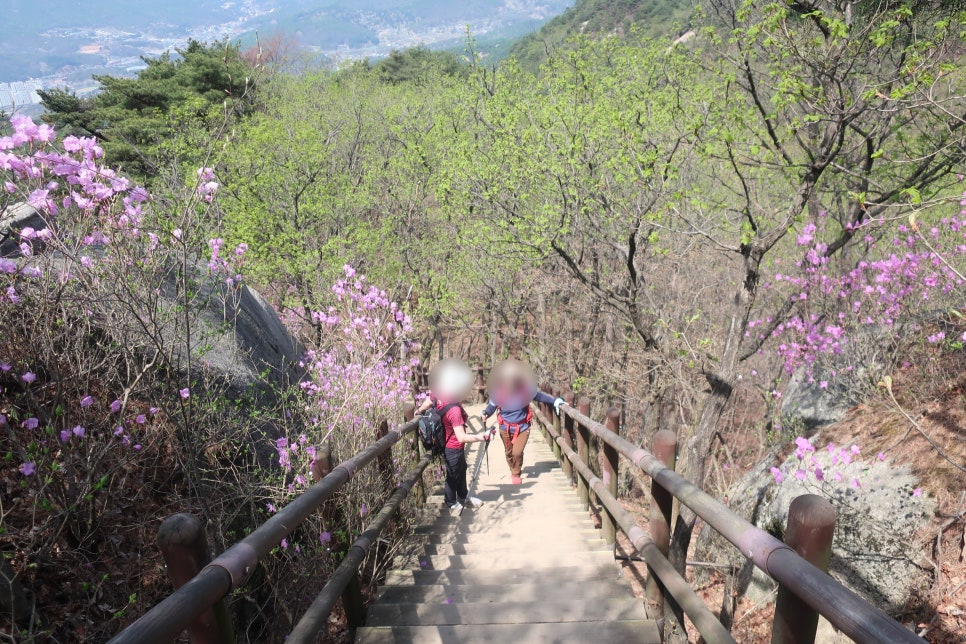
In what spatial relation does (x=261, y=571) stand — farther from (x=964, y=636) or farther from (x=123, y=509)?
(x=964, y=636)

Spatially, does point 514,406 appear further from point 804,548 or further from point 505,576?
point 804,548

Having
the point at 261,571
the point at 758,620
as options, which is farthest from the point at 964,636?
the point at 261,571

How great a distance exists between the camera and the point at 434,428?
19.2 ft

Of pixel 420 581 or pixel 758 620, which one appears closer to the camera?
pixel 420 581

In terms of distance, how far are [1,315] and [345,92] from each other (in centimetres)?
2355

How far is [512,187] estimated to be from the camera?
9.66m

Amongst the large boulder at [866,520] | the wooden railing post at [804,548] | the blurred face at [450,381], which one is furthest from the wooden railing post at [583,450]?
the wooden railing post at [804,548]

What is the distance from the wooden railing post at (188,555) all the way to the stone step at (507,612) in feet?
5.48

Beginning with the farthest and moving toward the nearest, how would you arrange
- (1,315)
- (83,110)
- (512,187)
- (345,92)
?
(345,92) < (83,110) < (512,187) < (1,315)

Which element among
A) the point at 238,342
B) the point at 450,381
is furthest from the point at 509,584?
the point at 238,342

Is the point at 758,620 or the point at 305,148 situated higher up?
the point at 305,148

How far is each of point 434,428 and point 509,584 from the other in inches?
87.5

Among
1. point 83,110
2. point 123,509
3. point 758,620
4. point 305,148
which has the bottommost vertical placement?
point 758,620

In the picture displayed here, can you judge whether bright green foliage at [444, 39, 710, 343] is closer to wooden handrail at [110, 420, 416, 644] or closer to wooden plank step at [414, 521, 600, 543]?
wooden plank step at [414, 521, 600, 543]
